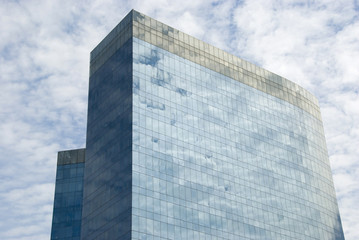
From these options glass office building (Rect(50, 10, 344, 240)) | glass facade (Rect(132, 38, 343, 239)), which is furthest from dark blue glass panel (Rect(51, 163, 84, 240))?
glass facade (Rect(132, 38, 343, 239))

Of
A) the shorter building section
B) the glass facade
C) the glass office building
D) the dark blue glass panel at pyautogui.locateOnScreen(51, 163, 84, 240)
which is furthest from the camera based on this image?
the shorter building section

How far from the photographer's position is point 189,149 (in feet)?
296

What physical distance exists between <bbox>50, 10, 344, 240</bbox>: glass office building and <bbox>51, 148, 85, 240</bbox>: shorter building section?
37.5m

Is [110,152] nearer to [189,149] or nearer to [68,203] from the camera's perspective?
[189,149]

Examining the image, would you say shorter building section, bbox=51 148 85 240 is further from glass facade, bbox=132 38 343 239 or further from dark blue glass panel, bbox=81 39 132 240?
glass facade, bbox=132 38 343 239

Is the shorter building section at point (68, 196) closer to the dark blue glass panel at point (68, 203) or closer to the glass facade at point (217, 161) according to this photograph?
the dark blue glass panel at point (68, 203)

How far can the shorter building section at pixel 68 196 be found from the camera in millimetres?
128750

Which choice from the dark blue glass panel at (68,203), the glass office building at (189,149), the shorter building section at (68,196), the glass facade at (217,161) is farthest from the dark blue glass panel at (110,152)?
the shorter building section at (68,196)

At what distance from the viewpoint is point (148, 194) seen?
3204 inches

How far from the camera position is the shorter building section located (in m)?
129

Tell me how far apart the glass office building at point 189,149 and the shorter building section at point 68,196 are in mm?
37535

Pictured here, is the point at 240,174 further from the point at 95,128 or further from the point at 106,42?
the point at 106,42

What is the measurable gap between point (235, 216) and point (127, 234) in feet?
74.2

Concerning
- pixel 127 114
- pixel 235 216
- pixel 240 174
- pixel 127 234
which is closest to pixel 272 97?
pixel 240 174
